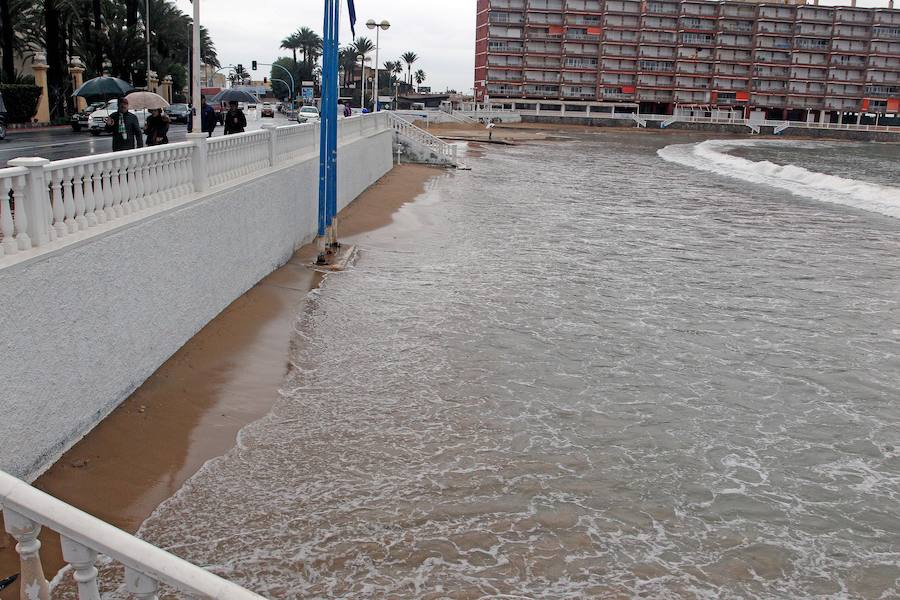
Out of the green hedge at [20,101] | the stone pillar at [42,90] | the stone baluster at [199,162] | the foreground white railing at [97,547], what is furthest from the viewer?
the stone pillar at [42,90]

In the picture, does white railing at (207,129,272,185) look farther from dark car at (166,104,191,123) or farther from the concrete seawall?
the concrete seawall

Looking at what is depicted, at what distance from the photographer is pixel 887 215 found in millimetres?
28219

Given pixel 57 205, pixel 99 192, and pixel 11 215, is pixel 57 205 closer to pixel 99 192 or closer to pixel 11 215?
pixel 11 215

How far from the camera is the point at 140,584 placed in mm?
2797

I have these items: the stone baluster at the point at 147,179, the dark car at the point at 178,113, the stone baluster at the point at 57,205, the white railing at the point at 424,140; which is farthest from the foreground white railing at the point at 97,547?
the dark car at the point at 178,113

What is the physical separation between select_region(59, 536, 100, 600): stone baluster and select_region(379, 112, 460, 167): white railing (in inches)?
1418

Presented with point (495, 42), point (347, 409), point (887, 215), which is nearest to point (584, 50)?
point (495, 42)

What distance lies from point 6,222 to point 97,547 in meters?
3.64

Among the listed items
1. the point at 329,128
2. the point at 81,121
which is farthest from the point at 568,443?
the point at 81,121

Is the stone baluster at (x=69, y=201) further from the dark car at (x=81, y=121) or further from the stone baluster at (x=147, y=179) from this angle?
the dark car at (x=81, y=121)

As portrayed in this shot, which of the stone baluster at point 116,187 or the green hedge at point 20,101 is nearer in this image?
the stone baluster at point 116,187

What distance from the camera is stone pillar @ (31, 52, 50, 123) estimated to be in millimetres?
41500

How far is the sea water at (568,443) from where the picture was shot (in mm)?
5379

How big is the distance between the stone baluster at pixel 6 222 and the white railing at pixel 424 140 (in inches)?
1296
